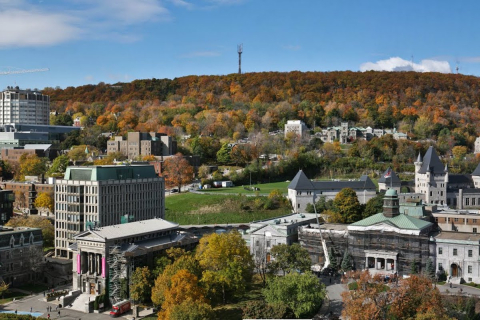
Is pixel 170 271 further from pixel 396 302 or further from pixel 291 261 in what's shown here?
pixel 396 302

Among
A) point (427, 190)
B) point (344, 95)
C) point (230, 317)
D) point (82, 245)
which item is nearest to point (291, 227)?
point (230, 317)

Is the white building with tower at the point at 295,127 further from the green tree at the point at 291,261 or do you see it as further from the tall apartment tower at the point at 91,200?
the green tree at the point at 291,261

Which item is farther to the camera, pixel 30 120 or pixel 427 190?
pixel 30 120

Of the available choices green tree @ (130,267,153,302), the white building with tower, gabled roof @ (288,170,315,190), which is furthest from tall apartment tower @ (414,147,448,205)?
green tree @ (130,267,153,302)

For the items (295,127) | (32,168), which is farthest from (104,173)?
(295,127)

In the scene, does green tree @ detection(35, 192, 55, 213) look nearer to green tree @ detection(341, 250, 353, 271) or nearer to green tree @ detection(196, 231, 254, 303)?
green tree @ detection(196, 231, 254, 303)

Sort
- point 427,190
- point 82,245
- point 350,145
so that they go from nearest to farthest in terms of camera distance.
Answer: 1. point 82,245
2. point 427,190
3. point 350,145

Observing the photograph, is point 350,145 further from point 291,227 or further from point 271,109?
point 291,227
